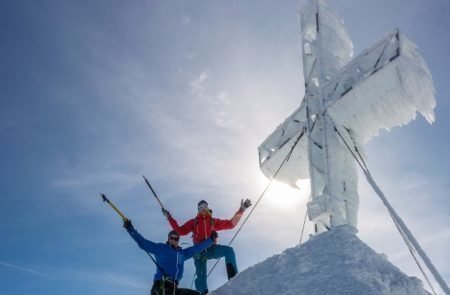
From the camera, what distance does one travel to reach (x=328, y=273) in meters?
5.62

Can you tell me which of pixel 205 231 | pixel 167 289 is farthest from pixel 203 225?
pixel 167 289

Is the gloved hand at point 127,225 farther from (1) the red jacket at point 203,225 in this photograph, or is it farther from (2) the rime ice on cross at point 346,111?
(2) the rime ice on cross at point 346,111

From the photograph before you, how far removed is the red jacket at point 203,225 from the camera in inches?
385

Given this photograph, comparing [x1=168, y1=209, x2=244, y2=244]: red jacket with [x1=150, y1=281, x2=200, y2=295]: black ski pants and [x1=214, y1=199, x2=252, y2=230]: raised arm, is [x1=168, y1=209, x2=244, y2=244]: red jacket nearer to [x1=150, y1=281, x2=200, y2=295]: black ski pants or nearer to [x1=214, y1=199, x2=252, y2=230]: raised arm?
[x1=214, y1=199, x2=252, y2=230]: raised arm

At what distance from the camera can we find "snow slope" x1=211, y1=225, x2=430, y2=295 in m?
5.24

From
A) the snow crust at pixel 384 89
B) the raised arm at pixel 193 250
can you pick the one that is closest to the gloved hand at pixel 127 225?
the raised arm at pixel 193 250

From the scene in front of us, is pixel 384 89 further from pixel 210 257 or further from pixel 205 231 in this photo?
pixel 210 257

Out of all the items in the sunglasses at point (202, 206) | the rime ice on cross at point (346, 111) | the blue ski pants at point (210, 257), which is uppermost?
the rime ice on cross at point (346, 111)

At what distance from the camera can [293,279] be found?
19.3ft

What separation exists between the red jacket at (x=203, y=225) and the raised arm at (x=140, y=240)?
239 cm

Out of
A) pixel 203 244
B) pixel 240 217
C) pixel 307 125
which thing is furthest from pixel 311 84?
pixel 203 244

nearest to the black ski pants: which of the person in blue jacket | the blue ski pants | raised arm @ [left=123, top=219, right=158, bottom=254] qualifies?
the person in blue jacket

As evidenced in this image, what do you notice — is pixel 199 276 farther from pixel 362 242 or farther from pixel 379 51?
pixel 379 51

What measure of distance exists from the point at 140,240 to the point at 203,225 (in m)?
2.66
